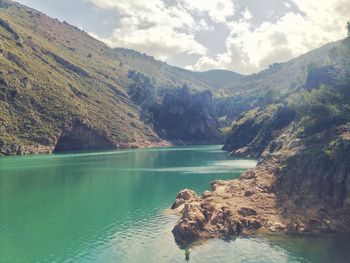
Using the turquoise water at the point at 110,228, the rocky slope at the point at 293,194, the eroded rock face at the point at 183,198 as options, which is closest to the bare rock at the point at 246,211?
the rocky slope at the point at 293,194

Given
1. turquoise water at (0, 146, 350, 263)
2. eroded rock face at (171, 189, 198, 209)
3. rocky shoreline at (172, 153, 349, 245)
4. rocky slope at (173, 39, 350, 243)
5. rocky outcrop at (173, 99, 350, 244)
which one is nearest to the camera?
turquoise water at (0, 146, 350, 263)

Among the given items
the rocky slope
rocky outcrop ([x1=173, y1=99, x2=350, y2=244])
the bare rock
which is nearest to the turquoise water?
rocky outcrop ([x1=173, y1=99, x2=350, y2=244])

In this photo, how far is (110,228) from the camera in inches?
3194

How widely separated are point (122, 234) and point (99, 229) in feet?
20.4

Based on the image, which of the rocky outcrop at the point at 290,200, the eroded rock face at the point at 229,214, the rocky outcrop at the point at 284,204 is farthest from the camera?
the rocky outcrop at the point at 290,200

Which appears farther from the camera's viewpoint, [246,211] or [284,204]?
[284,204]

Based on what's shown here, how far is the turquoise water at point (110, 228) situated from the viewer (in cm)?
6450

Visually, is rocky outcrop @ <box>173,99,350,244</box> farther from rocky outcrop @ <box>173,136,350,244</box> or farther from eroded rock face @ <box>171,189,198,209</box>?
eroded rock face @ <box>171,189,198,209</box>

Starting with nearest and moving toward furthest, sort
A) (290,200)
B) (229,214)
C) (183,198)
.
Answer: (229,214) → (290,200) → (183,198)

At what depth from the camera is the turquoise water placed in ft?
212

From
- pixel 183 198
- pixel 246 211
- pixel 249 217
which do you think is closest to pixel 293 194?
pixel 246 211

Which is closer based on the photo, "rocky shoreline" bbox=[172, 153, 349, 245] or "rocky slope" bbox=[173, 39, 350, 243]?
"rocky shoreline" bbox=[172, 153, 349, 245]

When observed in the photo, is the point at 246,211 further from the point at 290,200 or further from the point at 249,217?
the point at 290,200

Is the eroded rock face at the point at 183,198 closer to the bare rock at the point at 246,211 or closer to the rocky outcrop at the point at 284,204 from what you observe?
the rocky outcrop at the point at 284,204
